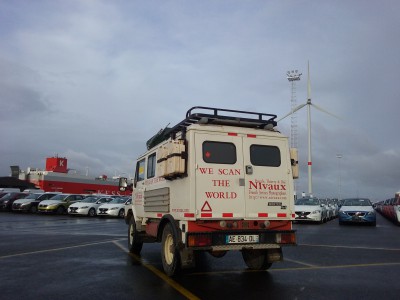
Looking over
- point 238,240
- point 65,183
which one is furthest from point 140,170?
point 65,183

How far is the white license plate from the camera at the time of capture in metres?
7.20

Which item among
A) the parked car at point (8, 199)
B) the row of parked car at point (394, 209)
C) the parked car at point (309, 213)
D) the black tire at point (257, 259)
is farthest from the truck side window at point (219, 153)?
the parked car at point (8, 199)

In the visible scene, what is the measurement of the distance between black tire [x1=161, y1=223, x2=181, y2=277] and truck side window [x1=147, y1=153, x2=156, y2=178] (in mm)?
1728

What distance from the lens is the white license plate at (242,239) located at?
7.20m

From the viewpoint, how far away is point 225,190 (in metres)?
7.44

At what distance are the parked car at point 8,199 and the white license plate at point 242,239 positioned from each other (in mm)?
32924

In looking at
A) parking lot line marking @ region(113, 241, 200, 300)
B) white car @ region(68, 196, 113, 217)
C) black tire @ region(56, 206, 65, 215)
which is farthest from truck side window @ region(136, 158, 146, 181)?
black tire @ region(56, 206, 65, 215)

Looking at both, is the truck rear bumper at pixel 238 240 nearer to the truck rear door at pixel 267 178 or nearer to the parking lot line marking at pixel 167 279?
the truck rear door at pixel 267 178

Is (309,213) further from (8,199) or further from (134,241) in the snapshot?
(8,199)

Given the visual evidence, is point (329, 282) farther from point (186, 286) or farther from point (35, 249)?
point (35, 249)

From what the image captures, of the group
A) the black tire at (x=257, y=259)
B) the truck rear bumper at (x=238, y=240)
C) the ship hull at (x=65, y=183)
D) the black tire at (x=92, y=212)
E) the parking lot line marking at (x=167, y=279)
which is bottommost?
the parking lot line marking at (x=167, y=279)

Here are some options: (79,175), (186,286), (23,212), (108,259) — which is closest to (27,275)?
(108,259)

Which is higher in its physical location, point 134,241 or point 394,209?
point 394,209

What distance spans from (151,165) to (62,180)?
53555mm
